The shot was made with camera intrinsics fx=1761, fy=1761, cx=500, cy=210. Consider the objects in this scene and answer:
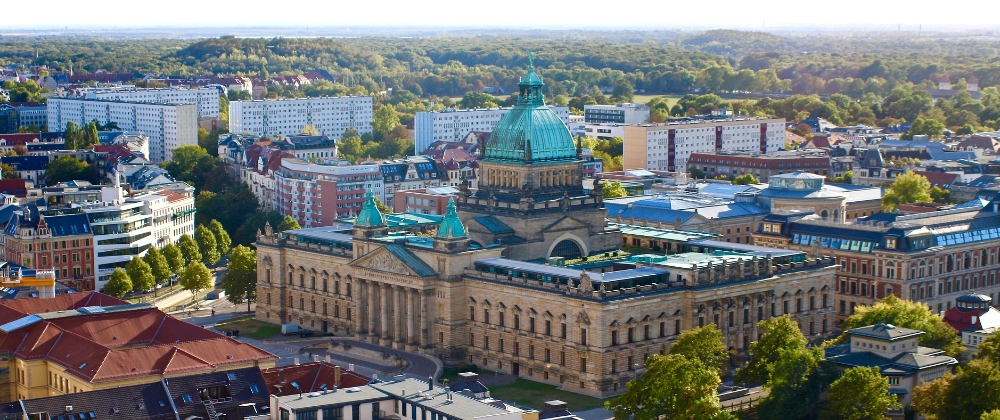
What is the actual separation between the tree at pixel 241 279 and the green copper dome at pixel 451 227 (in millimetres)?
40209

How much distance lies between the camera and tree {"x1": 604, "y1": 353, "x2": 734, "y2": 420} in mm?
129875

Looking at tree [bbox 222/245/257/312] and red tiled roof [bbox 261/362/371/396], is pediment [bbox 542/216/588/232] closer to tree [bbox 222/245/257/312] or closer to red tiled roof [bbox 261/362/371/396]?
tree [bbox 222/245/257/312]

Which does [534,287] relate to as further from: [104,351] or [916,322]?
[104,351]

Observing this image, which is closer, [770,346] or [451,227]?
[770,346]

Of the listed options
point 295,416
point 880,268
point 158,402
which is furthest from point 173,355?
point 880,268

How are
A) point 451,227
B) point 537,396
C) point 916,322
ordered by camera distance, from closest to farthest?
point 537,396
point 916,322
point 451,227

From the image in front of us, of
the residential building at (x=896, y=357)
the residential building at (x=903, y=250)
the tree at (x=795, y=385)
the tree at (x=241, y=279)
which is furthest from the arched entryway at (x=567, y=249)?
the tree at (x=241, y=279)

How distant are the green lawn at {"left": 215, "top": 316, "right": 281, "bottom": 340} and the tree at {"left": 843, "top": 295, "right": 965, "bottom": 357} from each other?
198ft

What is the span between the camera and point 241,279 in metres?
196

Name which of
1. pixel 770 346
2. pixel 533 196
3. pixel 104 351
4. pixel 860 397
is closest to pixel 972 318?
pixel 770 346

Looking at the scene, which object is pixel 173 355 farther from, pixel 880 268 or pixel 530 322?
pixel 880 268

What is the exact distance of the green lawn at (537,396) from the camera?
147875 millimetres

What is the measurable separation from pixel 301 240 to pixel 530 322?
1517 inches

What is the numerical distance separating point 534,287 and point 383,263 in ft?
63.5
